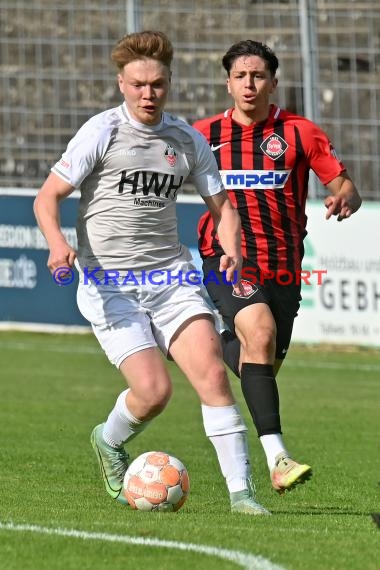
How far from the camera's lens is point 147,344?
6.46 metres

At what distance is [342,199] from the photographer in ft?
25.2

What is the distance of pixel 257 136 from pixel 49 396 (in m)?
5.14

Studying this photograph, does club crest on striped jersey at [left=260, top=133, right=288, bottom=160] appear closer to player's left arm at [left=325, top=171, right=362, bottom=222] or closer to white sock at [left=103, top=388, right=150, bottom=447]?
player's left arm at [left=325, top=171, right=362, bottom=222]

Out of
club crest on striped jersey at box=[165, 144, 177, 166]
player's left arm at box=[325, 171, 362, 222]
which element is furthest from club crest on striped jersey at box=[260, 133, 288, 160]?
club crest on striped jersey at box=[165, 144, 177, 166]

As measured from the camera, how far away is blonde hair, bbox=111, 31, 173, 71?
633 centimetres

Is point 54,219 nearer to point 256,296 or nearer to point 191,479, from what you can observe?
point 256,296

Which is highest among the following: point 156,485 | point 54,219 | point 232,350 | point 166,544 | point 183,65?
point 183,65

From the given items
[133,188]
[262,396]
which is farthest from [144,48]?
[262,396]

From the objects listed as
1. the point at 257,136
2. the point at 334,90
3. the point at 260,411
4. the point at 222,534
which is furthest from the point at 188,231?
the point at 222,534

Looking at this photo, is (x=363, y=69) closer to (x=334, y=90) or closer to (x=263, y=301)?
(x=334, y=90)

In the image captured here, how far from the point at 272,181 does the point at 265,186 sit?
0.05 metres

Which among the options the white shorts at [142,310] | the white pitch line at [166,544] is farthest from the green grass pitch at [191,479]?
the white shorts at [142,310]

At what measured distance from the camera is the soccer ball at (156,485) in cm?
648

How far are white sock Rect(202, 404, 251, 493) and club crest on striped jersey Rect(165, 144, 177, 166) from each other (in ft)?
3.87
